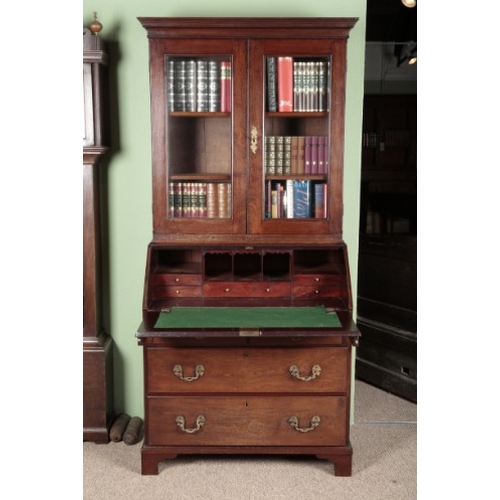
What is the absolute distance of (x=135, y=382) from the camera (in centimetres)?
336

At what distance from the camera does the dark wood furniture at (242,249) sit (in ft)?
9.15

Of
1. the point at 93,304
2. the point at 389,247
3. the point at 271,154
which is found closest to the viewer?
the point at 271,154

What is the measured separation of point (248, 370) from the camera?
280 cm

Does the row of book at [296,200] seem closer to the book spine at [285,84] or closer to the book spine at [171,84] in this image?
the book spine at [285,84]

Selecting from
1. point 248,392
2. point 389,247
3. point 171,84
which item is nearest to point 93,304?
point 248,392

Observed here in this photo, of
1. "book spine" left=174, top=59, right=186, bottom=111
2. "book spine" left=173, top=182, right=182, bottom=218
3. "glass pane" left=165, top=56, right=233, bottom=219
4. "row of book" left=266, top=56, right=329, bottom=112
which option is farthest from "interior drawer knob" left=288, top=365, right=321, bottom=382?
"book spine" left=174, top=59, right=186, bottom=111

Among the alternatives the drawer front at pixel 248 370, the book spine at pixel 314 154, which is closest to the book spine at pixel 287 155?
the book spine at pixel 314 154

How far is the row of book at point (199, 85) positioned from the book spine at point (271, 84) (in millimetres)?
175

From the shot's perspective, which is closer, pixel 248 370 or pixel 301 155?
pixel 248 370

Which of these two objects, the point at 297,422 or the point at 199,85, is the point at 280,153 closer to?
the point at 199,85

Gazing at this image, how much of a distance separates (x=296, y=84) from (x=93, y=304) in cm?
144
